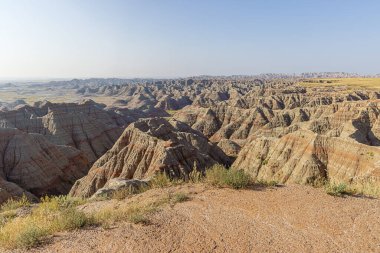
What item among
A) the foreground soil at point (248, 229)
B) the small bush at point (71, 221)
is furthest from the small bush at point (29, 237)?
the small bush at point (71, 221)

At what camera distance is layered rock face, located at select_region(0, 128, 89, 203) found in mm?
44875

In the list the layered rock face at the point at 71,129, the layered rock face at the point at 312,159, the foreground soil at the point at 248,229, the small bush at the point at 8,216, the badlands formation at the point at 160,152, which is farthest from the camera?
the layered rock face at the point at 71,129

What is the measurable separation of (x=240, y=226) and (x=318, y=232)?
2.22 meters

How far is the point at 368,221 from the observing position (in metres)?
9.59

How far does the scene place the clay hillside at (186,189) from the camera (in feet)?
28.6

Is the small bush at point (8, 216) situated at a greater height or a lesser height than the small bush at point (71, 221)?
lesser

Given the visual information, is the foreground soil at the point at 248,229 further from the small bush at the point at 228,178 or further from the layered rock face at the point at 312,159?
the layered rock face at the point at 312,159

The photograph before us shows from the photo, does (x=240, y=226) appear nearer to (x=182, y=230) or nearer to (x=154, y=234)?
(x=182, y=230)

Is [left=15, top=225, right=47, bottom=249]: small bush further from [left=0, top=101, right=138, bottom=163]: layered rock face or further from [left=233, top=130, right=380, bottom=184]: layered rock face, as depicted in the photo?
[left=0, top=101, right=138, bottom=163]: layered rock face

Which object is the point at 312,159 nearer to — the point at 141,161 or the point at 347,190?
the point at 141,161

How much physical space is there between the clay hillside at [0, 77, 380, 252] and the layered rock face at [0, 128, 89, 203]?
19 centimetres

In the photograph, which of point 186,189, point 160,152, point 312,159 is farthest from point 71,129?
point 186,189

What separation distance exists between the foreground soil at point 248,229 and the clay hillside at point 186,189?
0.03 m

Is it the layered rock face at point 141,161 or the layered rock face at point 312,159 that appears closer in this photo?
the layered rock face at point 312,159
